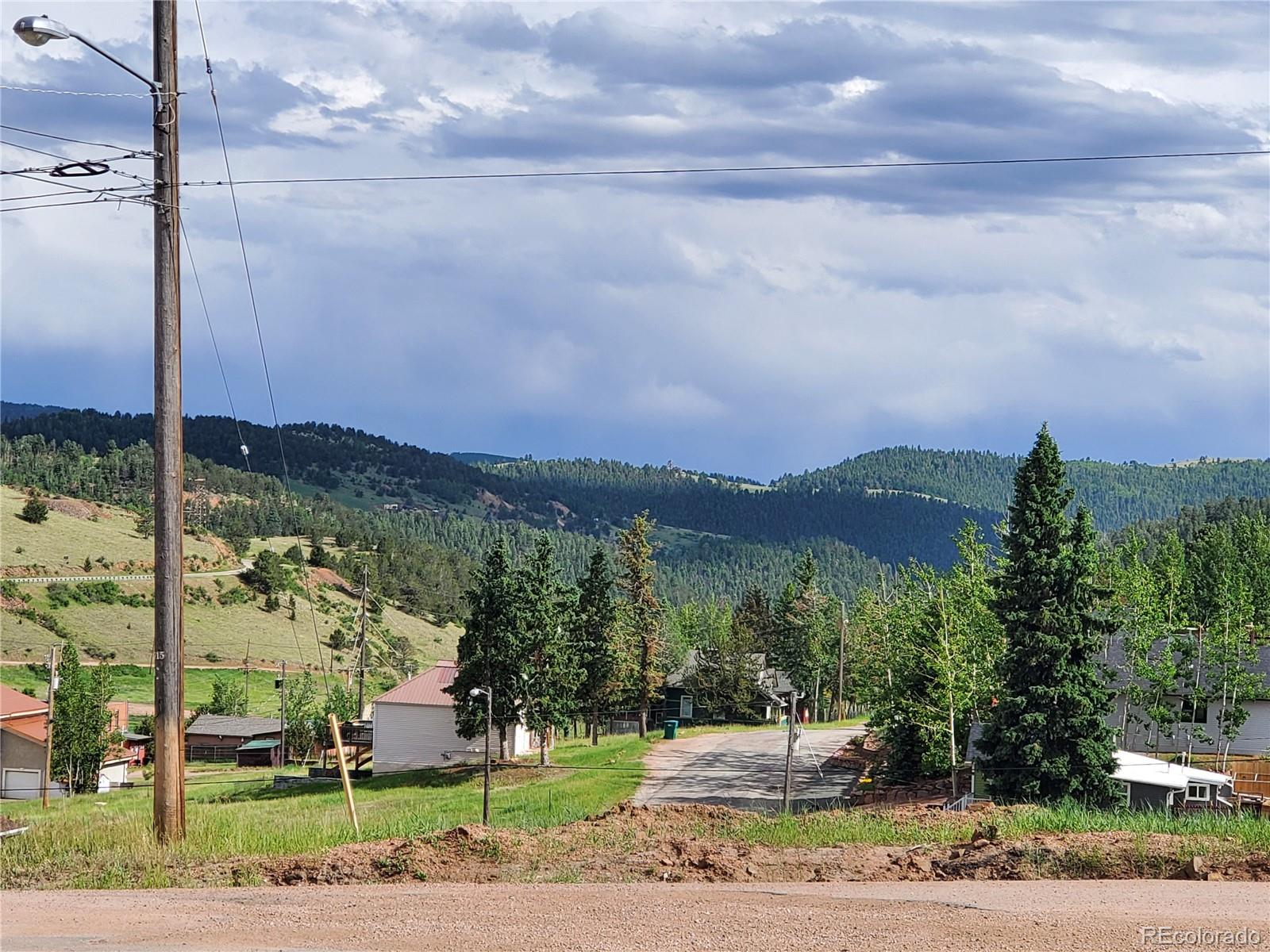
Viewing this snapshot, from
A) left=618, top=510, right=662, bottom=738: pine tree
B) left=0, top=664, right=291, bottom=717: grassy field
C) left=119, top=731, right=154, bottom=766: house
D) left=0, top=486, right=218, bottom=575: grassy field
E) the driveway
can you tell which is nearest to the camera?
the driveway

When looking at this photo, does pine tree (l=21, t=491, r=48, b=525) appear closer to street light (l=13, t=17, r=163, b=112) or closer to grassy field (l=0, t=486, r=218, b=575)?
grassy field (l=0, t=486, r=218, b=575)

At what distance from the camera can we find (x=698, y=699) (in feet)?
323

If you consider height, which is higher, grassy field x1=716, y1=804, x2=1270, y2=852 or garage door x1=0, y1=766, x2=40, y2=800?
grassy field x1=716, y1=804, x2=1270, y2=852

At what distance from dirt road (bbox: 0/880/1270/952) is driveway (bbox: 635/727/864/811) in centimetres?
2798

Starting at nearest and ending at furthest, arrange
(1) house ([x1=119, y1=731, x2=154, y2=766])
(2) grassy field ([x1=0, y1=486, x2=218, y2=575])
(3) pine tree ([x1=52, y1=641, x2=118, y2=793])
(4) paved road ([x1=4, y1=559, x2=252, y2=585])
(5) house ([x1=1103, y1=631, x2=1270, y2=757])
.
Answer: (5) house ([x1=1103, y1=631, x2=1270, y2=757]) → (3) pine tree ([x1=52, y1=641, x2=118, y2=793]) → (1) house ([x1=119, y1=731, x2=154, y2=766]) → (4) paved road ([x1=4, y1=559, x2=252, y2=585]) → (2) grassy field ([x1=0, y1=486, x2=218, y2=575])

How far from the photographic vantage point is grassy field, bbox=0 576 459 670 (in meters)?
123

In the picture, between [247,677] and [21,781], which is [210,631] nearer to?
[247,677]

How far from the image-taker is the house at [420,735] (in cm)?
6650

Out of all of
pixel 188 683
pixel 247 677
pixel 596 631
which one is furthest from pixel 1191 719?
pixel 188 683

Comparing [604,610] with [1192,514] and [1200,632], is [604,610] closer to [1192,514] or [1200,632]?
[1200,632]

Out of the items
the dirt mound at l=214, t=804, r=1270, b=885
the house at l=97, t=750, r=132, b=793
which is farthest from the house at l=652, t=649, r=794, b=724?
the dirt mound at l=214, t=804, r=1270, b=885

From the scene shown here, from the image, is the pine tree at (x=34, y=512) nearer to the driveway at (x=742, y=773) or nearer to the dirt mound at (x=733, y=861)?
the driveway at (x=742, y=773)

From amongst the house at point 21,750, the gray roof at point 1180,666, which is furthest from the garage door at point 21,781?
the gray roof at point 1180,666

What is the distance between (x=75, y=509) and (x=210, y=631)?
53.0 m
